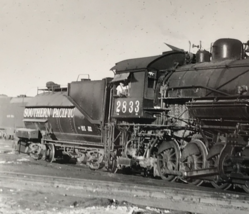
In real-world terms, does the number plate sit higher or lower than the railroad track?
higher

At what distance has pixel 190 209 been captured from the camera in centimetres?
618

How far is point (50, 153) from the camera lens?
14.6 m

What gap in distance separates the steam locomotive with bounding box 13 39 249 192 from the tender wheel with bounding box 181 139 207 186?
1.0 inches

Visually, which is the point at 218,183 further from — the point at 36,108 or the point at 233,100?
the point at 36,108

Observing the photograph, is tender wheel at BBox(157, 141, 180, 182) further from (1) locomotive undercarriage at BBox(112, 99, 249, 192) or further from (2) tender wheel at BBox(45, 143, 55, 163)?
(2) tender wheel at BBox(45, 143, 55, 163)

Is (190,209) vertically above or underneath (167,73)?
underneath

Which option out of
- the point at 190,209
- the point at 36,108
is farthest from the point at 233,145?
the point at 36,108

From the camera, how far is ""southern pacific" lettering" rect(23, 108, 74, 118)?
13306 mm

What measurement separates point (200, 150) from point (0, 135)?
24097 mm

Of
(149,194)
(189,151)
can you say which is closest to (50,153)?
(189,151)

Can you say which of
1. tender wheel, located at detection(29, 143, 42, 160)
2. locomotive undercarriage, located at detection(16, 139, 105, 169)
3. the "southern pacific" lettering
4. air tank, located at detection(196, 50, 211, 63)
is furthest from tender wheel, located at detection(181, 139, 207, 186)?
tender wheel, located at detection(29, 143, 42, 160)

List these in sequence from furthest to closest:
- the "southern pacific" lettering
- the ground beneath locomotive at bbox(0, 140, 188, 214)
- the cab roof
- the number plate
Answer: the "southern pacific" lettering
the cab roof
the number plate
the ground beneath locomotive at bbox(0, 140, 188, 214)

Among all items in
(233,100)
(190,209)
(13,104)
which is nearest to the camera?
(190,209)

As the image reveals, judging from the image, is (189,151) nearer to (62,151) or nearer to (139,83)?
(139,83)
